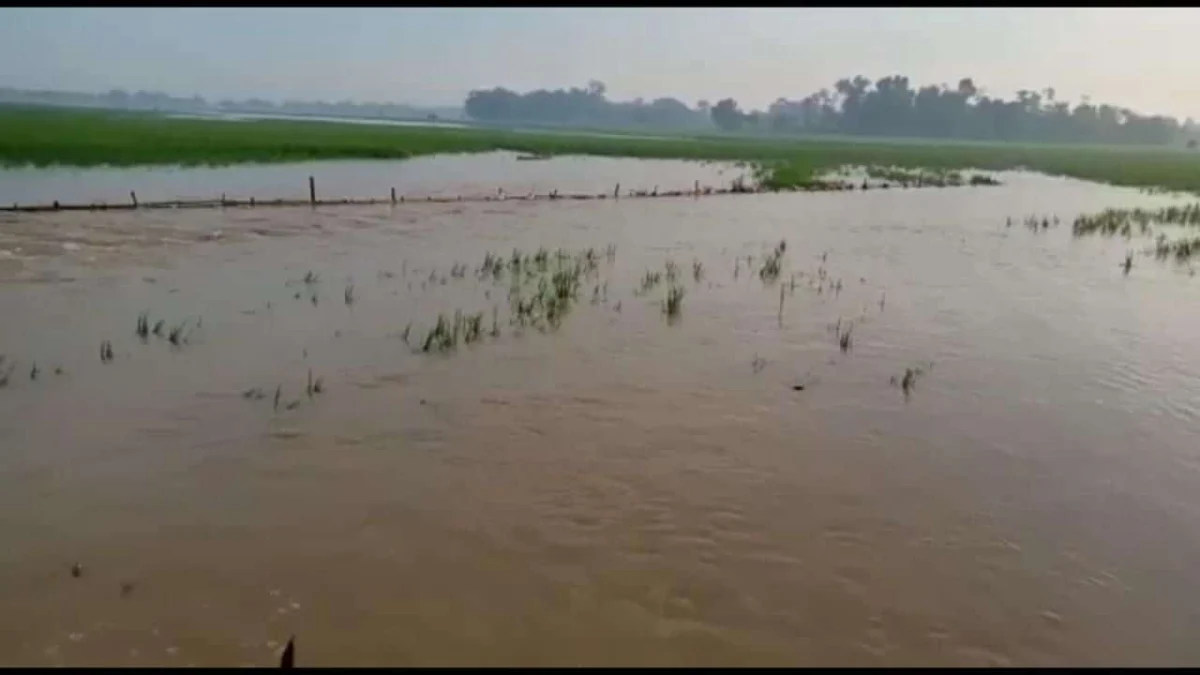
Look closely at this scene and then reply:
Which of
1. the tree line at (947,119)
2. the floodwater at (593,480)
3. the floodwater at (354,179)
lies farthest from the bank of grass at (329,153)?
the tree line at (947,119)

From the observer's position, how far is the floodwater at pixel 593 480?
15.9 ft

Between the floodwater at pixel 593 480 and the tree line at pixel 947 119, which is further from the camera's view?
the tree line at pixel 947 119

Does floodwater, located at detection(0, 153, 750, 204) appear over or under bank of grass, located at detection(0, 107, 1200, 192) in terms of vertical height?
under

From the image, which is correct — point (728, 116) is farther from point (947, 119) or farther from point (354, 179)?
point (354, 179)

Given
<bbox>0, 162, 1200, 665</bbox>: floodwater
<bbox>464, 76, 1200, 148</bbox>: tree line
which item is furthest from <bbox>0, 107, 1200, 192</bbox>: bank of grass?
<bbox>464, 76, 1200, 148</bbox>: tree line

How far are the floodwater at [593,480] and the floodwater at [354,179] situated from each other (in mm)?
12205

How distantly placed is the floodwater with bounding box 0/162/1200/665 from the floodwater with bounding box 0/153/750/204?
1220cm

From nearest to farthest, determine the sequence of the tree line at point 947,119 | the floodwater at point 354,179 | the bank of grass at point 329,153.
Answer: the floodwater at point 354,179
the bank of grass at point 329,153
the tree line at point 947,119

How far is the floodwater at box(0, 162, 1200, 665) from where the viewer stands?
4.84 meters

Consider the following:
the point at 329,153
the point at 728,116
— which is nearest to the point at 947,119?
the point at 728,116

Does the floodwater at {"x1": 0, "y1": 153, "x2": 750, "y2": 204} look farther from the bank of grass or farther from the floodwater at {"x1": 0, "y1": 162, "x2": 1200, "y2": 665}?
the floodwater at {"x1": 0, "y1": 162, "x2": 1200, "y2": 665}

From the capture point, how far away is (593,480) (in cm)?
674

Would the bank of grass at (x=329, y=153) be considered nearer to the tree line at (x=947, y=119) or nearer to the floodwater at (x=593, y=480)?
the floodwater at (x=593, y=480)

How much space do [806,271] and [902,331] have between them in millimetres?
4698
